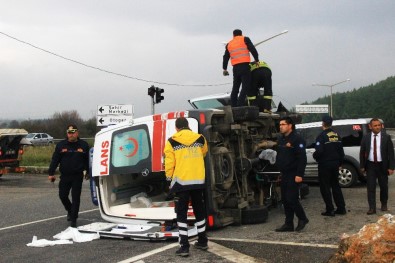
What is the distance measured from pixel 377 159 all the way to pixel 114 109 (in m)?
11.3

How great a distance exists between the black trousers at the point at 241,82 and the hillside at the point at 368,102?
109359mm

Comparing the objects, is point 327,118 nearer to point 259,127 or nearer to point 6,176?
point 259,127

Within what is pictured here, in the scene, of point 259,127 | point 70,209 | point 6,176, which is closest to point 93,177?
point 70,209

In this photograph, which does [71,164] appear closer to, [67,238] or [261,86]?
[67,238]

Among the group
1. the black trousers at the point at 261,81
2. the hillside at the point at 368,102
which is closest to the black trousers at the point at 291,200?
the black trousers at the point at 261,81

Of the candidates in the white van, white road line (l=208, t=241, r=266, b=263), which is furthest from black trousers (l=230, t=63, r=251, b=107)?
the white van

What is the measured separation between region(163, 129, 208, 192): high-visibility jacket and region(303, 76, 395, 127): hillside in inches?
4458

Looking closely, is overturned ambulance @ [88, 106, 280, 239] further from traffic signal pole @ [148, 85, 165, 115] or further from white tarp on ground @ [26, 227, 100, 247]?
traffic signal pole @ [148, 85, 165, 115]

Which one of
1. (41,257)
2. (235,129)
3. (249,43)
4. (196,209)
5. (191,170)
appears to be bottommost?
(41,257)

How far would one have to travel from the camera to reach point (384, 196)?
8.97m

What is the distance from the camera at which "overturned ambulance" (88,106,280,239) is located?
7.35 meters

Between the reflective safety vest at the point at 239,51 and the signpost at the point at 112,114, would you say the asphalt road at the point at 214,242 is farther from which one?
the signpost at the point at 112,114

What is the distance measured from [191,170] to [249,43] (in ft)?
14.2

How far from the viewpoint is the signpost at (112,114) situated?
1775 centimetres
